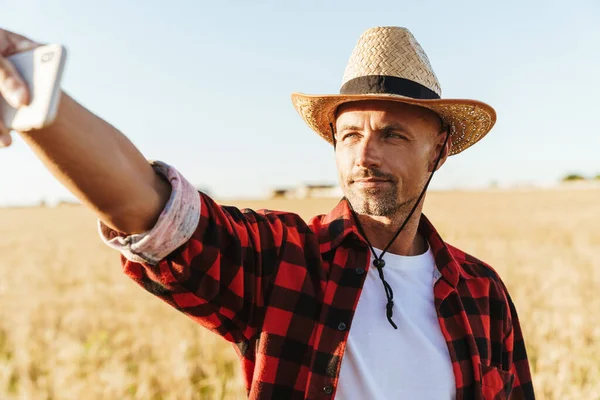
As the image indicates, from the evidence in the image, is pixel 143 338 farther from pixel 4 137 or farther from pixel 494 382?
pixel 4 137

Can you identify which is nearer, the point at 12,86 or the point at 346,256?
the point at 12,86

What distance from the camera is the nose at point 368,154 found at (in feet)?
6.91

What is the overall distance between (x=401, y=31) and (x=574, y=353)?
3427 millimetres

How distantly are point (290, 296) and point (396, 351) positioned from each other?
0.43 metres

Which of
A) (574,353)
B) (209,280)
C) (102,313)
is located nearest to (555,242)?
(574,353)

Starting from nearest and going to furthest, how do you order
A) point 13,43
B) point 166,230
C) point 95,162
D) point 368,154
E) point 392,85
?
1. point 13,43
2. point 95,162
3. point 166,230
4. point 368,154
5. point 392,85

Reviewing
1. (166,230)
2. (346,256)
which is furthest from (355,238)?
(166,230)

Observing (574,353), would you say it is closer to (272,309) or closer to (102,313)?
(272,309)

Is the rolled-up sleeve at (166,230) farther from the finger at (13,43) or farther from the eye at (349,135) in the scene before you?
the eye at (349,135)

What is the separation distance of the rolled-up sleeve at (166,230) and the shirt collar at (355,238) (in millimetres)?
687

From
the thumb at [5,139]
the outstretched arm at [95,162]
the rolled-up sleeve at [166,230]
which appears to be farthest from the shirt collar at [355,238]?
the thumb at [5,139]

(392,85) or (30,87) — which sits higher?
(392,85)

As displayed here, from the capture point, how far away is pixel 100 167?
4.14 feet

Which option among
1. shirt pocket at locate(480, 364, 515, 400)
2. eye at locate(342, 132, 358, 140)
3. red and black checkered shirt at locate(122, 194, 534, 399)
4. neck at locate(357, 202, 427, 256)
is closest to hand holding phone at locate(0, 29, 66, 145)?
red and black checkered shirt at locate(122, 194, 534, 399)
